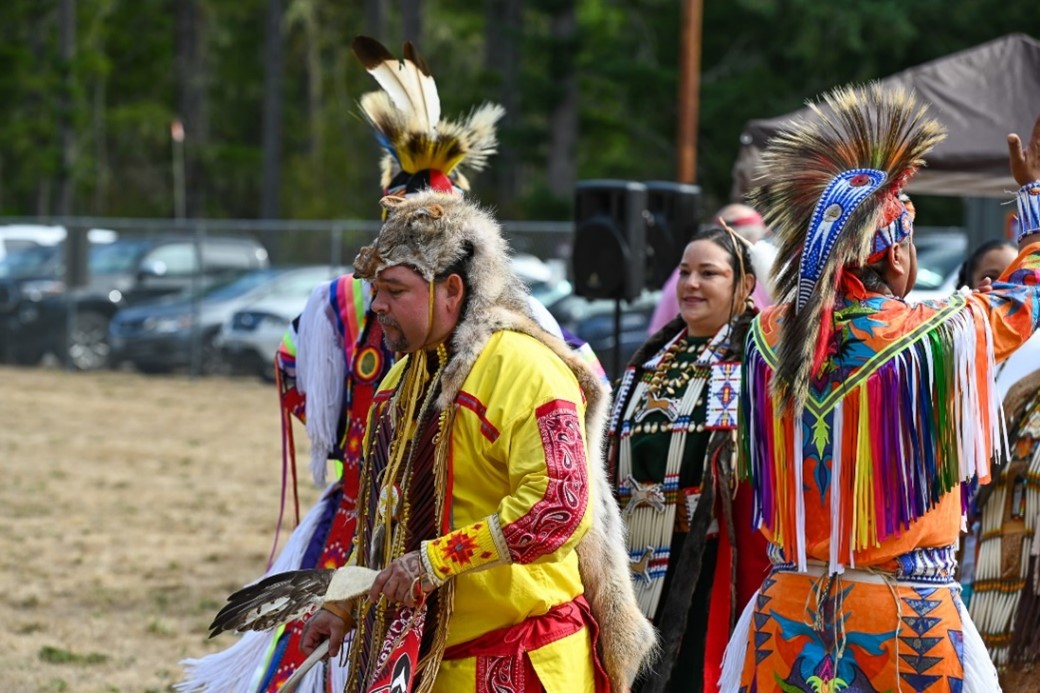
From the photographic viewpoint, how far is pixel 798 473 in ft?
9.96

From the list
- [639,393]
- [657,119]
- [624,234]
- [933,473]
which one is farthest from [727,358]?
[657,119]

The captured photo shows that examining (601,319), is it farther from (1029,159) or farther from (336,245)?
(1029,159)

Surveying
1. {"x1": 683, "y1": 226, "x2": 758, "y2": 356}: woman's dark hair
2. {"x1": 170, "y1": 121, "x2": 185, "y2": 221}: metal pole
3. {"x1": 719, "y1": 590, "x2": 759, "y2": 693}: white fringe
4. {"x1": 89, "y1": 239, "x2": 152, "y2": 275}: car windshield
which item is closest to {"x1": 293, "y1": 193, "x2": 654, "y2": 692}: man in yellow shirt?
{"x1": 719, "y1": 590, "x2": 759, "y2": 693}: white fringe

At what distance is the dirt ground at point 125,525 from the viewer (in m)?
6.37

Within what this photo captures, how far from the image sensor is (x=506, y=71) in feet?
90.4

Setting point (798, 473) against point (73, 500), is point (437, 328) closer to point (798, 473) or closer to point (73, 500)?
point (798, 473)

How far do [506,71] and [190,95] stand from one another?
8666 mm

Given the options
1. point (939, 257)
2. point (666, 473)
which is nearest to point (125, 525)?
point (666, 473)

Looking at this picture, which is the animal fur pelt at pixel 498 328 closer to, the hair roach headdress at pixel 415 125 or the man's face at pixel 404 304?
the man's face at pixel 404 304

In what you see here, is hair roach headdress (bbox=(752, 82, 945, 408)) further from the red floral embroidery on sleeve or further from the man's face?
the man's face

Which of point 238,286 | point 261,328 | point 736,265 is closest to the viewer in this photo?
point 736,265

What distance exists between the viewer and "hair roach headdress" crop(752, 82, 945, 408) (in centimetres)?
296

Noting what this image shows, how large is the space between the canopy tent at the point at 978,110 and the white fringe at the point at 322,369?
263cm

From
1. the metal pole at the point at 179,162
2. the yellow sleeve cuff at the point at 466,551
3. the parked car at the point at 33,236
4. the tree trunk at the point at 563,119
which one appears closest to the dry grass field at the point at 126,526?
the yellow sleeve cuff at the point at 466,551
